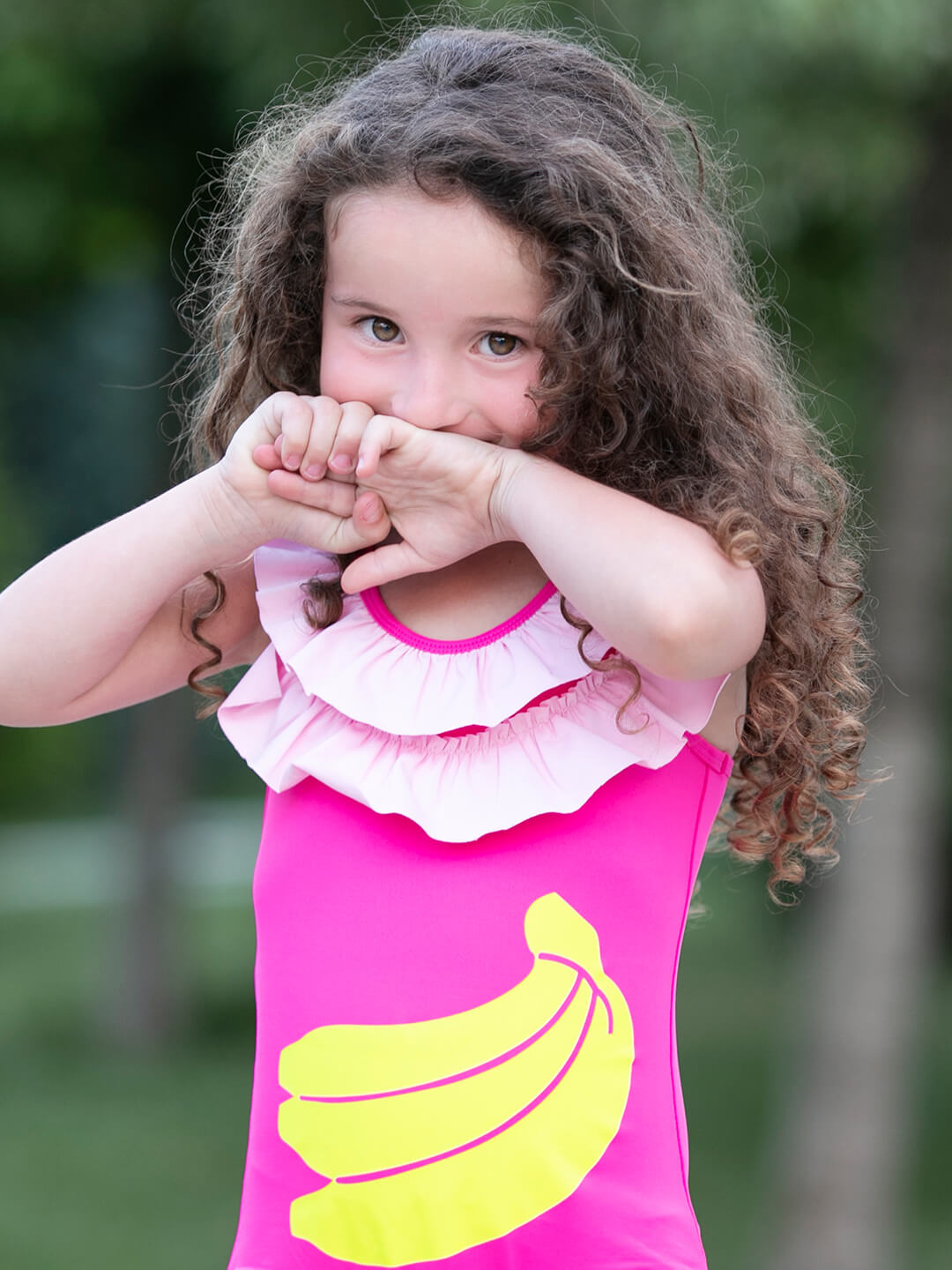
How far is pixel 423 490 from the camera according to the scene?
1.59 meters

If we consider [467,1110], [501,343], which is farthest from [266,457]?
[467,1110]

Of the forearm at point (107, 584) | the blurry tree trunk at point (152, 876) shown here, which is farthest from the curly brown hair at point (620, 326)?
the blurry tree trunk at point (152, 876)

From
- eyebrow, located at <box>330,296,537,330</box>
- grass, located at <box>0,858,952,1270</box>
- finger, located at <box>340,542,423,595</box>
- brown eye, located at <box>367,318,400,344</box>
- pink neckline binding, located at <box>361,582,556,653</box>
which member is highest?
eyebrow, located at <box>330,296,537,330</box>

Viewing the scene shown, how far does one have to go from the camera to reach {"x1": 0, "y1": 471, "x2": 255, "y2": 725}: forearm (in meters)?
1.63

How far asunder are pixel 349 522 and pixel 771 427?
0.49 m

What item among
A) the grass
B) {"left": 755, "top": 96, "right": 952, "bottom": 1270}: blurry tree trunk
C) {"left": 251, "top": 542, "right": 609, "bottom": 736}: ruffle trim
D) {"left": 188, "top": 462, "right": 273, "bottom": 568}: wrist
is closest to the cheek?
{"left": 188, "top": 462, "right": 273, "bottom": 568}: wrist

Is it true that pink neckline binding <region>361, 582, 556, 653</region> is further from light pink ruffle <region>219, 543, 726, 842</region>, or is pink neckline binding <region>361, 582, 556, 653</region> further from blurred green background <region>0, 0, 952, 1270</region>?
blurred green background <region>0, 0, 952, 1270</region>

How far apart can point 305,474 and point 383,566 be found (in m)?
0.13

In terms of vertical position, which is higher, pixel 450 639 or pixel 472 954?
pixel 450 639

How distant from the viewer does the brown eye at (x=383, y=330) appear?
1614 mm

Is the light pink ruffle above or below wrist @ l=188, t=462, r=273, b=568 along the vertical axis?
below

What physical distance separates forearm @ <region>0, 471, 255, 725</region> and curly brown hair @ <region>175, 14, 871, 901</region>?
0.43 feet

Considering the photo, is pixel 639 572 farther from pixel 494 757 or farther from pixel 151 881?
pixel 151 881

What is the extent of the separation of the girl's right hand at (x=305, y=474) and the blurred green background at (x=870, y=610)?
0.78 m
